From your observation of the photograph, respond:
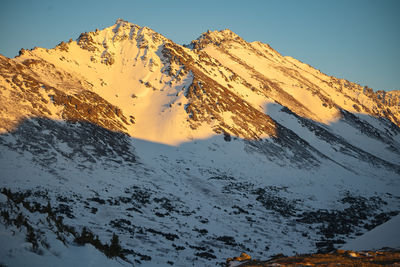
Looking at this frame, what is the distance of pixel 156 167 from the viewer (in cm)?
3844

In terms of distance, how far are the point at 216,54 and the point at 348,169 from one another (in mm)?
79308

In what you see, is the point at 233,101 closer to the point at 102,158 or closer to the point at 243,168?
the point at 243,168

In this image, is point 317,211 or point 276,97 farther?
point 276,97

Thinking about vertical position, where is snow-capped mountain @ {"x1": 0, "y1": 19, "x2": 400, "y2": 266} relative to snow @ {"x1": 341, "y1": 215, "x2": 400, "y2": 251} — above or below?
above

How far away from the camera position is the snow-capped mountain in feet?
56.0

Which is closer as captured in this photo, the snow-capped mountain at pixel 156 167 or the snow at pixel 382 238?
the snow at pixel 382 238

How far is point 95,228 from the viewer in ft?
58.7

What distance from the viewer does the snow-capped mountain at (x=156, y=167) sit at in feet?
56.0

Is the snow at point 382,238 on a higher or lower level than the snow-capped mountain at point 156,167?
lower

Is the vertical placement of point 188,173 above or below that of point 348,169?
below

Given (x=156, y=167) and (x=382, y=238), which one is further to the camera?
(x=156, y=167)

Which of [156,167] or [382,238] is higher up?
[156,167]

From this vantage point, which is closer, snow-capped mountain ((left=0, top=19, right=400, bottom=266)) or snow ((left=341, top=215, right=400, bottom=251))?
snow ((left=341, top=215, right=400, bottom=251))

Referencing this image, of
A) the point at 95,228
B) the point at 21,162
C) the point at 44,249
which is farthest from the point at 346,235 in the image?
the point at 21,162
